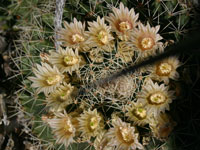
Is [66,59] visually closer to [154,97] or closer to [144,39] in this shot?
[144,39]

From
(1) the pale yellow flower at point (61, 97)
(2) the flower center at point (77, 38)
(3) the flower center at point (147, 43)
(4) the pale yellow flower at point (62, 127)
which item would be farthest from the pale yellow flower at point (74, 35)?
(4) the pale yellow flower at point (62, 127)

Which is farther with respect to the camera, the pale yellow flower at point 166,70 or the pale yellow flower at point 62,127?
the pale yellow flower at point 62,127

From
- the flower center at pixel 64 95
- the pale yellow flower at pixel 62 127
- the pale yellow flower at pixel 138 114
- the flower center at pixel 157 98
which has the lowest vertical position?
the pale yellow flower at pixel 62 127

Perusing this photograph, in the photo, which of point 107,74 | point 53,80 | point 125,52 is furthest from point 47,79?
point 125,52

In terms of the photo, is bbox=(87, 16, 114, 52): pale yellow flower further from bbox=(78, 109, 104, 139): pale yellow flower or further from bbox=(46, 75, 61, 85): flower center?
bbox=(78, 109, 104, 139): pale yellow flower

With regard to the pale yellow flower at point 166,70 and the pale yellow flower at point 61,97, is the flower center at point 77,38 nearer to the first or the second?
the pale yellow flower at point 61,97

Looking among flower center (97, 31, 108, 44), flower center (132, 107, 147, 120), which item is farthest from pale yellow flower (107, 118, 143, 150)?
flower center (97, 31, 108, 44)
